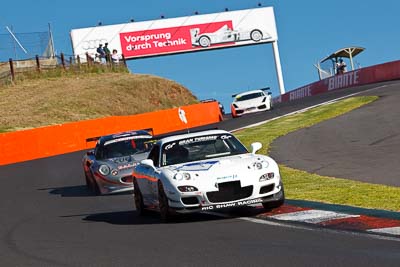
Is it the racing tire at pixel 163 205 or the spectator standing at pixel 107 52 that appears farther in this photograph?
the spectator standing at pixel 107 52

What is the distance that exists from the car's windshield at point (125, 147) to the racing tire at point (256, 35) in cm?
5859

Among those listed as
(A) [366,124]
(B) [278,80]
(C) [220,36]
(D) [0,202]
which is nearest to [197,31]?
(C) [220,36]

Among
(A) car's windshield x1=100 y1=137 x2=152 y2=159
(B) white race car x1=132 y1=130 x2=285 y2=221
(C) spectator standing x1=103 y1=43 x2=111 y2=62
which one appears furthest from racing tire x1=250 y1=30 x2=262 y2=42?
(B) white race car x1=132 y1=130 x2=285 y2=221

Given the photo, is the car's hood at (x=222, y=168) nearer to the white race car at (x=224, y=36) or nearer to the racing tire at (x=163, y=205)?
the racing tire at (x=163, y=205)

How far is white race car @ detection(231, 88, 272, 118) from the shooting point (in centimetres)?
4250

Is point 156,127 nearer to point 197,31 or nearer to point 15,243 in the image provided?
point 15,243

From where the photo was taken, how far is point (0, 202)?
19031mm

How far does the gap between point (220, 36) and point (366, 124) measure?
168 feet

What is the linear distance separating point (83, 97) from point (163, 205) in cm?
4799

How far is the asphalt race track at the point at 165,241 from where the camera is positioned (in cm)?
839

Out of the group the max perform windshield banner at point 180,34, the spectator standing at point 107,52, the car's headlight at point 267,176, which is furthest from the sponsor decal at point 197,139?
the max perform windshield banner at point 180,34

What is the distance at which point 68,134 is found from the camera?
1411 inches

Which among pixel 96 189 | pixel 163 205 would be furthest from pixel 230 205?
pixel 96 189

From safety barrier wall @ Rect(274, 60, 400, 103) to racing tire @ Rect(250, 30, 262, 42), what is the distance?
16.1 m
